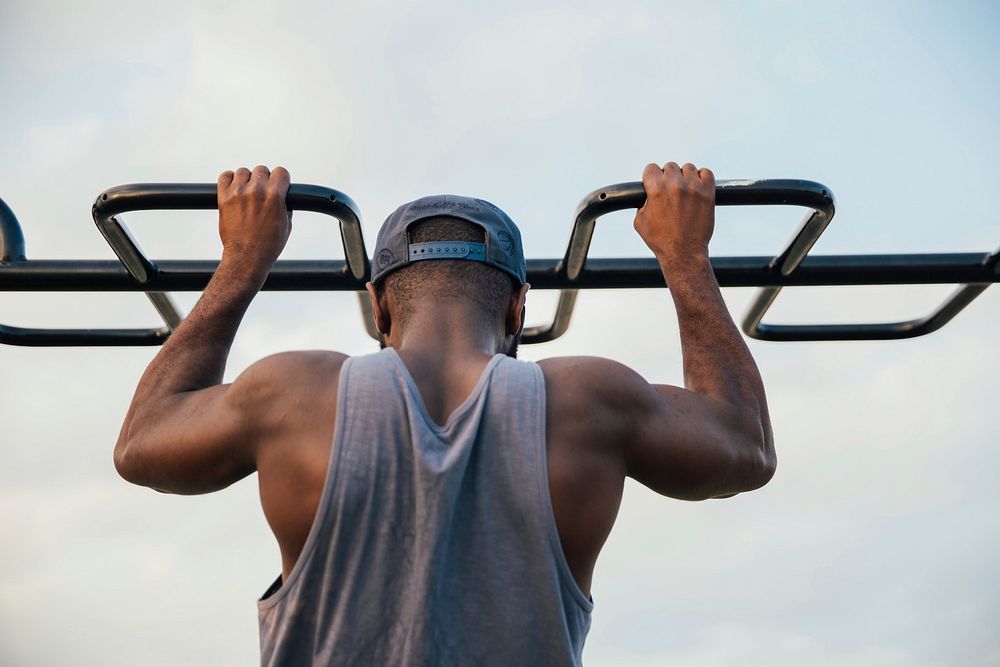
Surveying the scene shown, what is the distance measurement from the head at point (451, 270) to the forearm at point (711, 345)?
0.98 feet

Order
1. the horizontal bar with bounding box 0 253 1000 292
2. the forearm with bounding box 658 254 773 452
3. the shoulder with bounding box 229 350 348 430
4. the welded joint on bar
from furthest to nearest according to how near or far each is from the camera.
→ 1. the welded joint on bar
2. the horizontal bar with bounding box 0 253 1000 292
3. the forearm with bounding box 658 254 773 452
4. the shoulder with bounding box 229 350 348 430

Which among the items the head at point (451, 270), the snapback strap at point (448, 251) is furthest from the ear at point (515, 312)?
the snapback strap at point (448, 251)

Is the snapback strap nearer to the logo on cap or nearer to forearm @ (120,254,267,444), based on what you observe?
the logo on cap

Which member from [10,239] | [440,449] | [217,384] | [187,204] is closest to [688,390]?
[440,449]

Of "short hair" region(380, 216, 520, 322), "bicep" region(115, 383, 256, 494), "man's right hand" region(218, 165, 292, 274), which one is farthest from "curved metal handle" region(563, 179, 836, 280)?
"bicep" region(115, 383, 256, 494)

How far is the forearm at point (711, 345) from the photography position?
168 cm

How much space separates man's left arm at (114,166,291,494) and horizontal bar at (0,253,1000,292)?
14cm

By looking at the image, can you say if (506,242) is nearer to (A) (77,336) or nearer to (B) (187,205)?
(B) (187,205)

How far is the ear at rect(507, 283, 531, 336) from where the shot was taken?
67.5 inches

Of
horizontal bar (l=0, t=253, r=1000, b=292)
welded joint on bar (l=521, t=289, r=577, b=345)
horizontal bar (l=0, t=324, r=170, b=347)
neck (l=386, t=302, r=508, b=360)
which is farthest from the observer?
horizontal bar (l=0, t=324, r=170, b=347)

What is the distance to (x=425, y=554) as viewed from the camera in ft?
4.41

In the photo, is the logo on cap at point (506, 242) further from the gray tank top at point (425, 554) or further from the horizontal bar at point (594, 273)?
the gray tank top at point (425, 554)

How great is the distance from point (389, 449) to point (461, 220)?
1.55 feet

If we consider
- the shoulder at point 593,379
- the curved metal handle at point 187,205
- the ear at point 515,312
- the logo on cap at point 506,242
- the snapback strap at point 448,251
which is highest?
the curved metal handle at point 187,205
